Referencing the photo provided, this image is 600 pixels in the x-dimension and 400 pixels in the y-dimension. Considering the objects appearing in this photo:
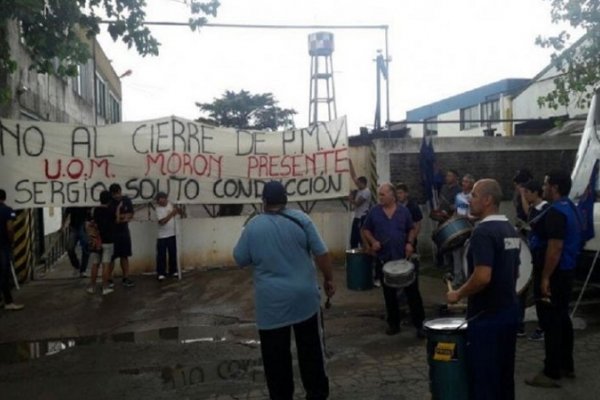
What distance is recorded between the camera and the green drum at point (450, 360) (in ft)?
14.4

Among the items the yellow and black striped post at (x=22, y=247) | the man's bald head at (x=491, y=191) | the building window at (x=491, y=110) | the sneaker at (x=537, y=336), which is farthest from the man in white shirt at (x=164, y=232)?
the building window at (x=491, y=110)

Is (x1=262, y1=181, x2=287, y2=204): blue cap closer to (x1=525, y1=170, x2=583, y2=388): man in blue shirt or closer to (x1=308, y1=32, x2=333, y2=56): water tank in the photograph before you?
(x1=525, y1=170, x2=583, y2=388): man in blue shirt

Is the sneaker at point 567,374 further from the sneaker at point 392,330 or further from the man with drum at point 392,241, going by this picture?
the sneaker at point 392,330

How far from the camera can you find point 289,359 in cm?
486

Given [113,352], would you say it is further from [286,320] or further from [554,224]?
[554,224]

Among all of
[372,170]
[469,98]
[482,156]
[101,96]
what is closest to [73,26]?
[372,170]

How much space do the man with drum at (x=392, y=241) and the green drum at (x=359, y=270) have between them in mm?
1475

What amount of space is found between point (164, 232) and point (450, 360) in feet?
26.5

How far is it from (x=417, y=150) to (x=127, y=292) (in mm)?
6433

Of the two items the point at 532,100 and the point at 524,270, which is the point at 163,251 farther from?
the point at 532,100

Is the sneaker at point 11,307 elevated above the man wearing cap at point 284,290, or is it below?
below

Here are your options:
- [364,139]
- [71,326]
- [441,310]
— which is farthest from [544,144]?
[71,326]

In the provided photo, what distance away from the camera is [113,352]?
743cm

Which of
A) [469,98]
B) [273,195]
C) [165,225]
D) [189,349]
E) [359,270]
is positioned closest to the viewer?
[273,195]
